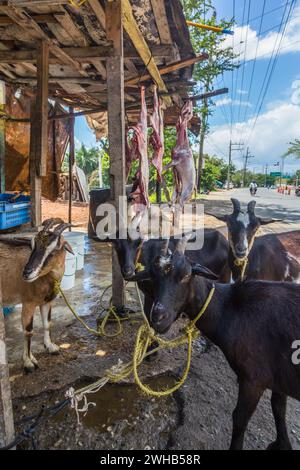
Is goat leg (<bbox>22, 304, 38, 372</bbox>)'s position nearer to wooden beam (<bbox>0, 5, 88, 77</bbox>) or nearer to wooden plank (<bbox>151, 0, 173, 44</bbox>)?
wooden beam (<bbox>0, 5, 88, 77</bbox>)

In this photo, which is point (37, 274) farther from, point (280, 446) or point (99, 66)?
point (99, 66)

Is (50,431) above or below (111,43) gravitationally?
below

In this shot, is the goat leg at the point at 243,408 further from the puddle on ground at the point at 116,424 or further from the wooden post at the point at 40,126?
the wooden post at the point at 40,126

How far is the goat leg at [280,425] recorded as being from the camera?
2.44 m

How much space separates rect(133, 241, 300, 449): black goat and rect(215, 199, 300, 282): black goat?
50.8 inches

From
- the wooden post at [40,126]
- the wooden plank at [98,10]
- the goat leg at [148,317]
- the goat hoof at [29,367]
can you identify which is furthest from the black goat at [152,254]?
the wooden plank at [98,10]

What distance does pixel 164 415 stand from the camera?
2.77 metres

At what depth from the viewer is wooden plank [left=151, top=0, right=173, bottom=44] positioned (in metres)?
3.59

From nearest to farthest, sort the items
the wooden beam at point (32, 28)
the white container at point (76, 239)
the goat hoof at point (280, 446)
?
the goat hoof at point (280, 446) → the wooden beam at point (32, 28) → the white container at point (76, 239)

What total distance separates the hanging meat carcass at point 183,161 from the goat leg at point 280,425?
3.79 metres

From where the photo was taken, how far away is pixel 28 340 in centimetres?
350
